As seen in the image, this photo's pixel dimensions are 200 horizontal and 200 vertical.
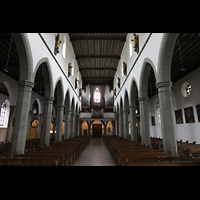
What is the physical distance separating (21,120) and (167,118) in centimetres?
610

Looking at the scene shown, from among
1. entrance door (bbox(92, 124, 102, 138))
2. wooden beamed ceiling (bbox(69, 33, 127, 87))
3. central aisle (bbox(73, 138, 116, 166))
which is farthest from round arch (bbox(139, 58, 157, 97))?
entrance door (bbox(92, 124, 102, 138))

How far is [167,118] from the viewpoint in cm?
579

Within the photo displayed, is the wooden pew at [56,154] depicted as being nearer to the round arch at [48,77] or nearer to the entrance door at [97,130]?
the round arch at [48,77]

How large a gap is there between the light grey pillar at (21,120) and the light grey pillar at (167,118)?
5806 millimetres

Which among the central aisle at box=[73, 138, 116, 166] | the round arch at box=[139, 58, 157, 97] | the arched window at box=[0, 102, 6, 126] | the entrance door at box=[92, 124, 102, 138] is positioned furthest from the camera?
the entrance door at box=[92, 124, 102, 138]

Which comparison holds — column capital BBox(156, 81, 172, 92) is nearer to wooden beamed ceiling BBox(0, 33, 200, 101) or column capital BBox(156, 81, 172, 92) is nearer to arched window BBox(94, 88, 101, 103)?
wooden beamed ceiling BBox(0, 33, 200, 101)

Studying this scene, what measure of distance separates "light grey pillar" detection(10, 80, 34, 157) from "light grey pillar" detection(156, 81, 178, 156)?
5.81 metres

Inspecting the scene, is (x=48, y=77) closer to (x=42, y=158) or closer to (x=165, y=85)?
(x=42, y=158)

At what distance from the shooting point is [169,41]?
18.3 feet

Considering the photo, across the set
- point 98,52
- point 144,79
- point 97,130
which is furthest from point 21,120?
point 97,130

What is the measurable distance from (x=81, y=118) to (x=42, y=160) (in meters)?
19.0

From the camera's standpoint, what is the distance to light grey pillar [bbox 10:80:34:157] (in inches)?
211

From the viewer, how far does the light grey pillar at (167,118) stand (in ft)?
18.4
